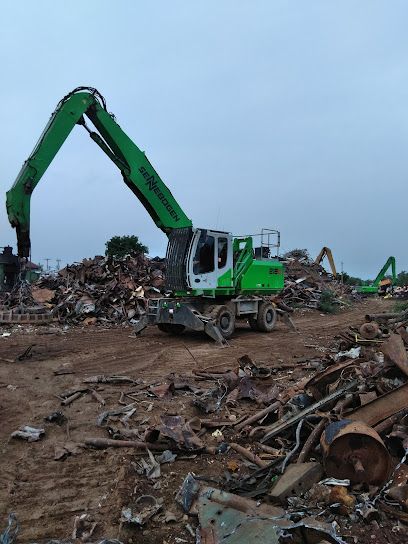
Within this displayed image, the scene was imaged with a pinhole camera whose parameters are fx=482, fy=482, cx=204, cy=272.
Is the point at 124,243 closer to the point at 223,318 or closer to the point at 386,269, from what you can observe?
the point at 386,269

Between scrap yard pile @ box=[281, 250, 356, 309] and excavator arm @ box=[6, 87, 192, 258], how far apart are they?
42.6 feet

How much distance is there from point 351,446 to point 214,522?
48.5 inches

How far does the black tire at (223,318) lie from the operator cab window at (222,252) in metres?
1.24

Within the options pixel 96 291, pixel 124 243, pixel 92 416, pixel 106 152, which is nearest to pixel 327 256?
pixel 124 243

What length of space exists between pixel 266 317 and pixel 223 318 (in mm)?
2708

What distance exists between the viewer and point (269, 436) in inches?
206

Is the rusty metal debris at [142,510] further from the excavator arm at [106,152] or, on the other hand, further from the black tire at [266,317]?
the black tire at [266,317]

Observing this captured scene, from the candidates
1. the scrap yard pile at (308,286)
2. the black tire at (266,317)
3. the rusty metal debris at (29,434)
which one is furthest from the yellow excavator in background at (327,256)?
the rusty metal debris at (29,434)

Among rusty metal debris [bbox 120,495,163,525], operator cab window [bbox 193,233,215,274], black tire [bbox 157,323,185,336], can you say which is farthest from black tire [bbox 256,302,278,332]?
rusty metal debris [bbox 120,495,163,525]

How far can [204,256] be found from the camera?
13125 mm

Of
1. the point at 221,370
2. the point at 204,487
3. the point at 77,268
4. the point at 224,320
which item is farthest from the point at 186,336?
the point at 204,487

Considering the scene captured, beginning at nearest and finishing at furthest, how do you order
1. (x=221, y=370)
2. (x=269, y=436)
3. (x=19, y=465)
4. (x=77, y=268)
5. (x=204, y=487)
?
(x=204, y=487), (x=19, y=465), (x=269, y=436), (x=221, y=370), (x=77, y=268)

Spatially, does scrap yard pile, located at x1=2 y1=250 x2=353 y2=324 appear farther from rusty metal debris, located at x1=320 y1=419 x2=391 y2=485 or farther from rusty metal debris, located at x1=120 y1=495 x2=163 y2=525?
rusty metal debris, located at x1=320 y1=419 x2=391 y2=485

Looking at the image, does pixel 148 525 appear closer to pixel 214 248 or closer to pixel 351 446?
pixel 351 446
